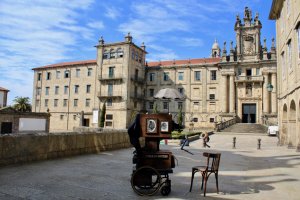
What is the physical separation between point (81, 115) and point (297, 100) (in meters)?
40.1

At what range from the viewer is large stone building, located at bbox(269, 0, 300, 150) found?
15.5 metres

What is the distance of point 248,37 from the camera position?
45844 millimetres

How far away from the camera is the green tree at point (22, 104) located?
59.2 m

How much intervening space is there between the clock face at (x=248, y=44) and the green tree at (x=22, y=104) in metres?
48.4

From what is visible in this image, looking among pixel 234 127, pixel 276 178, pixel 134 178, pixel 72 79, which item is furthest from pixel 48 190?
pixel 72 79

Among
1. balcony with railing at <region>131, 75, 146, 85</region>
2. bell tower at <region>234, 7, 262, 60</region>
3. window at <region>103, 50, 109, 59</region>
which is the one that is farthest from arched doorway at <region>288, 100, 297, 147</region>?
window at <region>103, 50, 109, 59</region>

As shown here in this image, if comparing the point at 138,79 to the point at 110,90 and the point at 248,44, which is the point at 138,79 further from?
the point at 248,44

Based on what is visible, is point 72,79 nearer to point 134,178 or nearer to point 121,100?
point 121,100

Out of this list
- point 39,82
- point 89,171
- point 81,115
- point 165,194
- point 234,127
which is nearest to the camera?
point 165,194

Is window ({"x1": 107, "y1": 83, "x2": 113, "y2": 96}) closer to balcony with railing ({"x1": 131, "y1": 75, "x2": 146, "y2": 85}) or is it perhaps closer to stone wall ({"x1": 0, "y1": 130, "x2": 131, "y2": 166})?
balcony with railing ({"x1": 131, "y1": 75, "x2": 146, "y2": 85})

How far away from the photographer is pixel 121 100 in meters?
46.8

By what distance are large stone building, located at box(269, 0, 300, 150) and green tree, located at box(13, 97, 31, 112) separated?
179 ft

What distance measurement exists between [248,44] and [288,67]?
2980 centimetres

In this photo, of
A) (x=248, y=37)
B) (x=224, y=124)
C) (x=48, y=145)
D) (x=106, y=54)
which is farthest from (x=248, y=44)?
(x=48, y=145)
